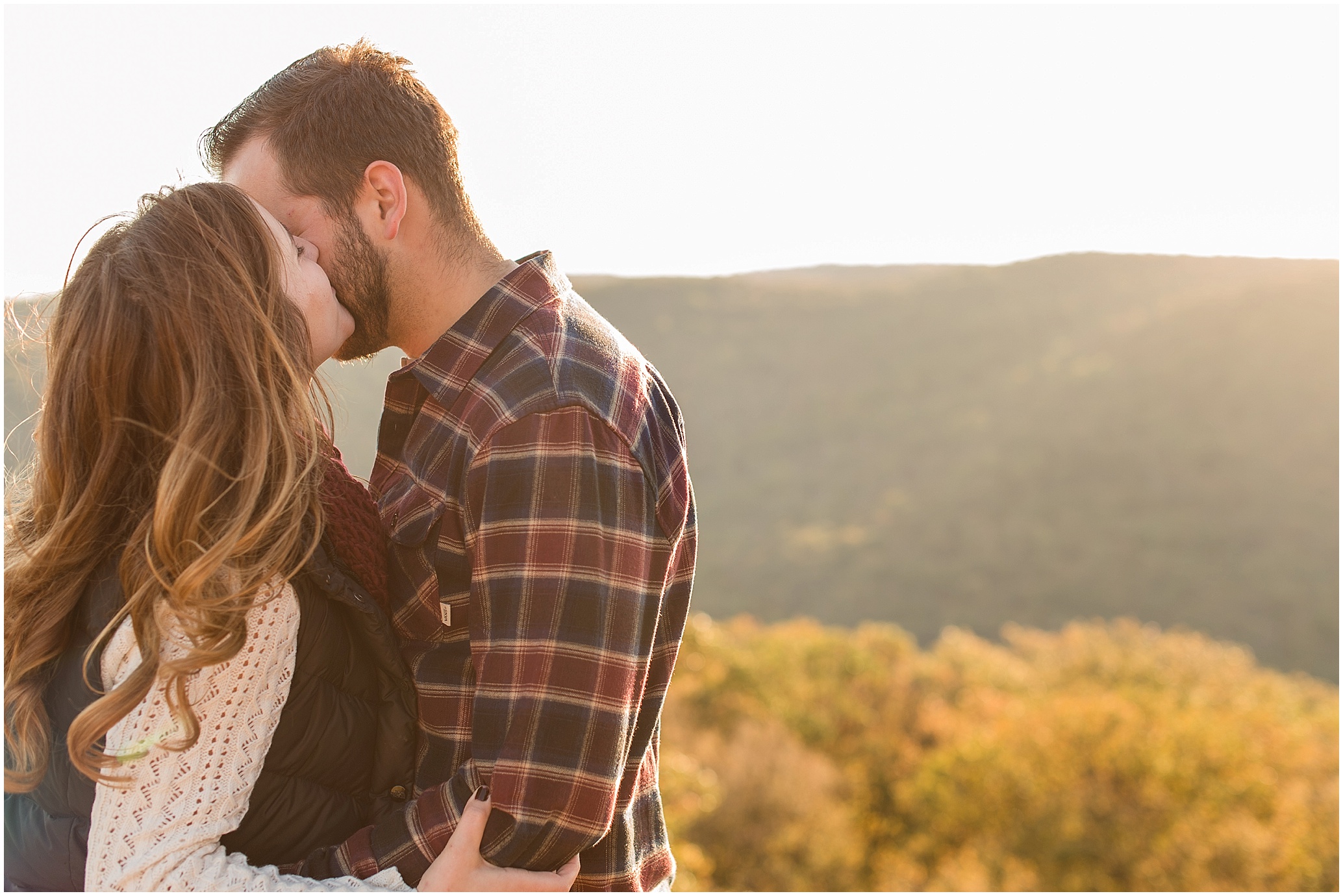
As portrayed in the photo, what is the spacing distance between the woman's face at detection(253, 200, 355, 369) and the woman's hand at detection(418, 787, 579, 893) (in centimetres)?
73

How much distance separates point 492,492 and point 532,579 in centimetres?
13

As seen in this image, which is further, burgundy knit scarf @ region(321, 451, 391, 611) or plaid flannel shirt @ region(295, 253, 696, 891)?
burgundy knit scarf @ region(321, 451, 391, 611)

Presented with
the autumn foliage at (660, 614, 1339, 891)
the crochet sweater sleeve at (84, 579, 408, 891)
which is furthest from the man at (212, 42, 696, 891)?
the autumn foliage at (660, 614, 1339, 891)

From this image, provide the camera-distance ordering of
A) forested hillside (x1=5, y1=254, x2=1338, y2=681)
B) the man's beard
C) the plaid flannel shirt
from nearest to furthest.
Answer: the plaid flannel shirt
the man's beard
forested hillside (x1=5, y1=254, x2=1338, y2=681)

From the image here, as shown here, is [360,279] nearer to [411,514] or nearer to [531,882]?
[411,514]

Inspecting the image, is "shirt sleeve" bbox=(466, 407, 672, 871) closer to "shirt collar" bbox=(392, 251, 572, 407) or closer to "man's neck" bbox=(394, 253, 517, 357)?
"shirt collar" bbox=(392, 251, 572, 407)

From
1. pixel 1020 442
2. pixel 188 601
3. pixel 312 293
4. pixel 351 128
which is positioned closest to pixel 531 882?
pixel 188 601

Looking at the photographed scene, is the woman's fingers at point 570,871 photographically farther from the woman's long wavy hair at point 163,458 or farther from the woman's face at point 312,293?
the woman's face at point 312,293

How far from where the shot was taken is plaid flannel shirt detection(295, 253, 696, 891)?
125cm

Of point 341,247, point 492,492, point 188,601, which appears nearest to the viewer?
point 188,601

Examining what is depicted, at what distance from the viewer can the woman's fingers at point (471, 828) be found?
48.5 inches

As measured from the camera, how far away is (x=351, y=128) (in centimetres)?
164

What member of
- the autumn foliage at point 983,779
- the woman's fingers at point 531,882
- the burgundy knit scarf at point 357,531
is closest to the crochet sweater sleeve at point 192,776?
the burgundy knit scarf at point 357,531

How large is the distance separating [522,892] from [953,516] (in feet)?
68.9
